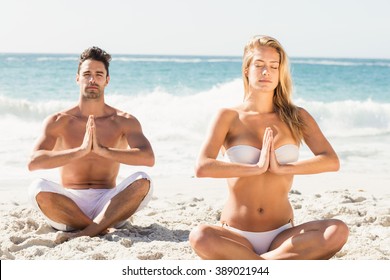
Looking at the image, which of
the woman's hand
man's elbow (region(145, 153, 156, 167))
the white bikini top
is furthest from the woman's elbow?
man's elbow (region(145, 153, 156, 167))

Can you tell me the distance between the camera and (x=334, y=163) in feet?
13.2

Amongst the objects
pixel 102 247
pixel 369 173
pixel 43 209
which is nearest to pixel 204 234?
pixel 102 247

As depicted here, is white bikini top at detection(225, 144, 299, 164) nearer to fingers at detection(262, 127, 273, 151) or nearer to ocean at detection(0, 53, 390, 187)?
fingers at detection(262, 127, 273, 151)

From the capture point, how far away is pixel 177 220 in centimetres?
575

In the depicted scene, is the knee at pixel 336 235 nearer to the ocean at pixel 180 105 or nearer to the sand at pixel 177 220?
the sand at pixel 177 220

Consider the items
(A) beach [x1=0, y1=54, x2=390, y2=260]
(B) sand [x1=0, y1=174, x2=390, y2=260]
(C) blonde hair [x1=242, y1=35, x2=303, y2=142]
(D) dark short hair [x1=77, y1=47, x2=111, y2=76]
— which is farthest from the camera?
(D) dark short hair [x1=77, y1=47, x2=111, y2=76]

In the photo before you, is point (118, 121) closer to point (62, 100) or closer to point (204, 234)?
point (204, 234)

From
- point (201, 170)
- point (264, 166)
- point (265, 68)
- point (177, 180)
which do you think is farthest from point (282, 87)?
point (177, 180)

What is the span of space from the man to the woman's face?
133cm

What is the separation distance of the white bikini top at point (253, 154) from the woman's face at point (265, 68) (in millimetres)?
421

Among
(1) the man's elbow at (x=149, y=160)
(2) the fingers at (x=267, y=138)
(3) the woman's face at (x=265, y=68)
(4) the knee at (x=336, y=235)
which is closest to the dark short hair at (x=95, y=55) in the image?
(1) the man's elbow at (x=149, y=160)

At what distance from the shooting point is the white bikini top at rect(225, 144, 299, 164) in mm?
3941

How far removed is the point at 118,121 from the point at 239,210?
1.74 meters

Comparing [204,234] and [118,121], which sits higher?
[118,121]
